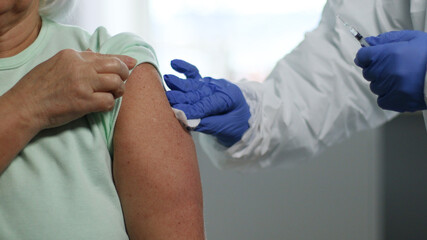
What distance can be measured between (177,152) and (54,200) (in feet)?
0.85

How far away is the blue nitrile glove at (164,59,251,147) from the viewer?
1.32 meters

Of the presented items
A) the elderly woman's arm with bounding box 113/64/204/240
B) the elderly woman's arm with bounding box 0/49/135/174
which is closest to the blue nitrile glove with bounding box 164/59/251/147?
the elderly woman's arm with bounding box 113/64/204/240

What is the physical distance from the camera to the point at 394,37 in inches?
52.9

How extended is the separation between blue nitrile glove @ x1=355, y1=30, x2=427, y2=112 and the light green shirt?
639 millimetres

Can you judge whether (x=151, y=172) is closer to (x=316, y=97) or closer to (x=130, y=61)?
(x=130, y=61)

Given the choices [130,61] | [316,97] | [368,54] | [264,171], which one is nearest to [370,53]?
[368,54]

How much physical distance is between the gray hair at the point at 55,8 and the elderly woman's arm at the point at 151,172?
0.25m

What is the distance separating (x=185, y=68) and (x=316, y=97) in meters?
0.43

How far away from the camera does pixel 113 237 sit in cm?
100

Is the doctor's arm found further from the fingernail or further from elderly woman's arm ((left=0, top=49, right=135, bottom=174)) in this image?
elderly woman's arm ((left=0, top=49, right=135, bottom=174))

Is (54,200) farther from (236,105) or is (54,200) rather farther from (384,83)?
(384,83)

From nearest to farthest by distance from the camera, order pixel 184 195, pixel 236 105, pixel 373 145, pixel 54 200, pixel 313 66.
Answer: pixel 54 200 → pixel 184 195 → pixel 236 105 → pixel 313 66 → pixel 373 145

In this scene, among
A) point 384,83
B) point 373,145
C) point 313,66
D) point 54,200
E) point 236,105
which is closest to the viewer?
point 54,200

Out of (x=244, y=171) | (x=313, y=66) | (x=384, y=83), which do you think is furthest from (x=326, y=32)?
(x=244, y=171)
